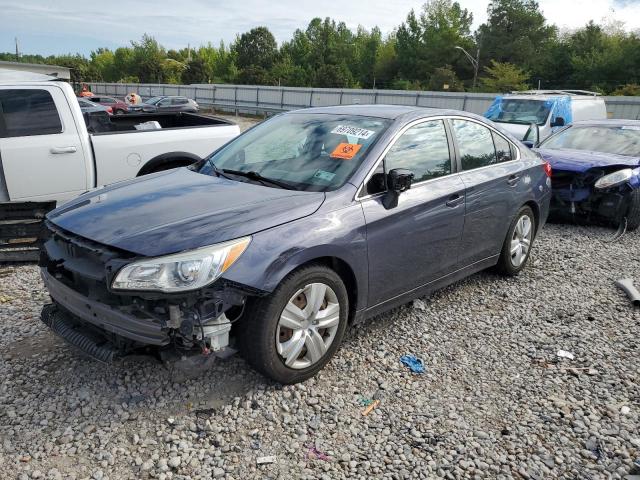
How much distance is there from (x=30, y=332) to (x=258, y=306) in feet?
6.79

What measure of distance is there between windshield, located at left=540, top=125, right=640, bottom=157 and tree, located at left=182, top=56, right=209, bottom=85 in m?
76.2

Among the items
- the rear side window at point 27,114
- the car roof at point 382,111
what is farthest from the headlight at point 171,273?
the rear side window at point 27,114

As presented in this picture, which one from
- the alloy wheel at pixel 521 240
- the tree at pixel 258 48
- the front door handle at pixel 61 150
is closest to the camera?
the alloy wheel at pixel 521 240

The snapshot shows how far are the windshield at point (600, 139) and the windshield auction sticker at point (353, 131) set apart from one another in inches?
213

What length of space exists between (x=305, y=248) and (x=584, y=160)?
18.7 ft

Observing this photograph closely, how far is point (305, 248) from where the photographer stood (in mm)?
3057

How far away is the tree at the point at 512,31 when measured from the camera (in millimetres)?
63562

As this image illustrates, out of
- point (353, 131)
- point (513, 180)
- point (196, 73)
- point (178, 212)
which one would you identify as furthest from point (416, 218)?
point (196, 73)

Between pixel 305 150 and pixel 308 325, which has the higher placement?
pixel 305 150

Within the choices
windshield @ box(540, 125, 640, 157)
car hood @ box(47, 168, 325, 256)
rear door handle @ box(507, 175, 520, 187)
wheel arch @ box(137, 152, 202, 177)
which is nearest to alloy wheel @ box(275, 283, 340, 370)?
car hood @ box(47, 168, 325, 256)

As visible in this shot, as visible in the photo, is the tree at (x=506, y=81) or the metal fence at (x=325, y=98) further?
the tree at (x=506, y=81)

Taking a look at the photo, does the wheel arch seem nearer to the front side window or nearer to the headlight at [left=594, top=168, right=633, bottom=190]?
the front side window

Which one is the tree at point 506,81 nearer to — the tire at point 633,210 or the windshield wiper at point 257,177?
the tire at point 633,210

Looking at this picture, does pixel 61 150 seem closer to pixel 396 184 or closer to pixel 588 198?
pixel 396 184
